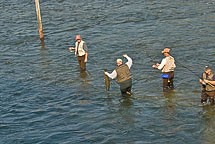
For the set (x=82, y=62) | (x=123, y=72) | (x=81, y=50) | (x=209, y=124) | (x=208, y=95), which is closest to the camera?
(x=209, y=124)

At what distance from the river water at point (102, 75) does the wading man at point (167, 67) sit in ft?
1.82

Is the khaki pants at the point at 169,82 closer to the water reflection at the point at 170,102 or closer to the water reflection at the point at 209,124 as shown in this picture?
the water reflection at the point at 170,102

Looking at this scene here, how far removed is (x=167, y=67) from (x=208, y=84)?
2040 millimetres

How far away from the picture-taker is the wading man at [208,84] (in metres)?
13.2

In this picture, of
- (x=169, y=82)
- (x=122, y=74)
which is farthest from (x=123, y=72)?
(x=169, y=82)

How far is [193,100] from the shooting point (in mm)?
15156

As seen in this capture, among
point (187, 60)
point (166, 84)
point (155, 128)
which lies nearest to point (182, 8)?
point (187, 60)

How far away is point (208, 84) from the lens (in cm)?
1346

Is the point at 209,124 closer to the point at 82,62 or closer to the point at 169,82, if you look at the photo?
the point at 169,82

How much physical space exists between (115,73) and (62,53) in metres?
8.83

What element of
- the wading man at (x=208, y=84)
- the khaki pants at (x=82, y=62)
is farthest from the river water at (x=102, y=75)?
the wading man at (x=208, y=84)

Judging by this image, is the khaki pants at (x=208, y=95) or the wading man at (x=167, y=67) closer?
the khaki pants at (x=208, y=95)

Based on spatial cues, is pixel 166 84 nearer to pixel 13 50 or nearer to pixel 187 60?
pixel 187 60

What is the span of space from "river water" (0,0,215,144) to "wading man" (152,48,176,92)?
0.56 metres
